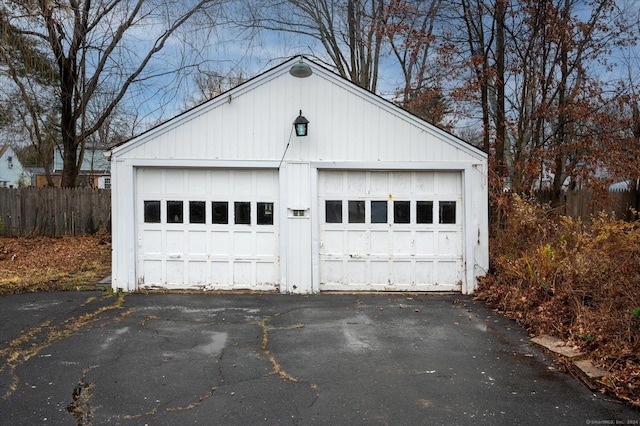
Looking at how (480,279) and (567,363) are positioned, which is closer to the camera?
A: (567,363)

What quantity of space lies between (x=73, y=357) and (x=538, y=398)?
4.61 metres

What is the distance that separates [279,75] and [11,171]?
46.4m

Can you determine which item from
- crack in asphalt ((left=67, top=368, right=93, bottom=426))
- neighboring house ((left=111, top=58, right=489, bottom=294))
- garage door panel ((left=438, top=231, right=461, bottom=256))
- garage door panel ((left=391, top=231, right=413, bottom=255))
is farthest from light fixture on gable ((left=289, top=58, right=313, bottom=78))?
crack in asphalt ((left=67, top=368, right=93, bottom=426))

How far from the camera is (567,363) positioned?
4.92 metres

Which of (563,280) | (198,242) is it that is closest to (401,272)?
(563,280)

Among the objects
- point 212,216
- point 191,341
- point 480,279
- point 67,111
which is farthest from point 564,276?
point 67,111

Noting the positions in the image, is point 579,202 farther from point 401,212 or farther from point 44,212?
point 44,212

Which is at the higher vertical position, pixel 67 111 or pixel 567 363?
pixel 67 111

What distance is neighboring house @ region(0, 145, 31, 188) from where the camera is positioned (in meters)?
43.5

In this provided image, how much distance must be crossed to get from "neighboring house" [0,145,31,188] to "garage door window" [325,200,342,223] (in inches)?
1691

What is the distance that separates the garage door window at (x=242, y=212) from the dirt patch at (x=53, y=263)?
2854mm

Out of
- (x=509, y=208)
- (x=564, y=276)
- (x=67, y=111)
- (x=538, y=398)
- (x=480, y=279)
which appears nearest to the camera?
(x=538, y=398)

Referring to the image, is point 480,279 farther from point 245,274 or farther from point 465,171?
point 245,274

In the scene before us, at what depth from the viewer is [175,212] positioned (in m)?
8.68
